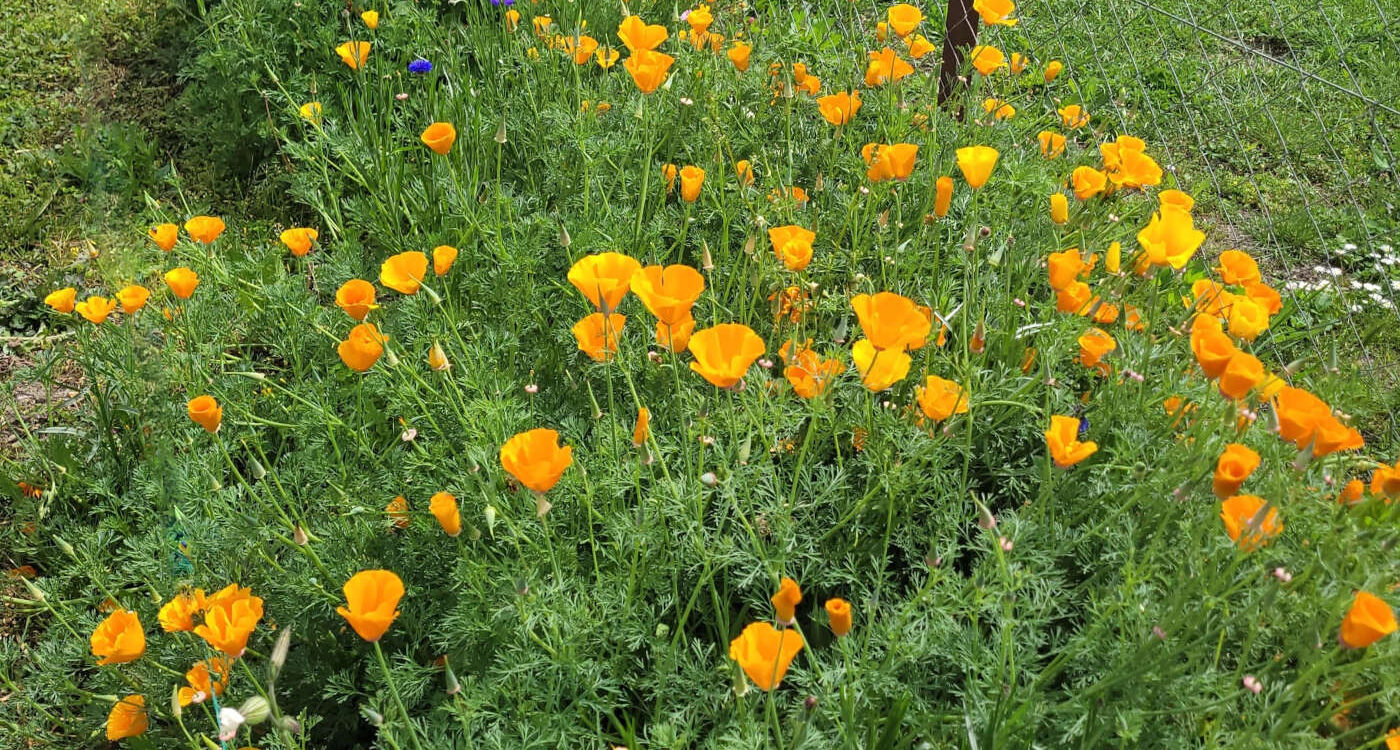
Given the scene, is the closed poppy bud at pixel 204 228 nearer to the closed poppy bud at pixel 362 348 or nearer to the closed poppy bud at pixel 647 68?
the closed poppy bud at pixel 362 348

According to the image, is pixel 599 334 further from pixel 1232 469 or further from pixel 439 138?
pixel 1232 469

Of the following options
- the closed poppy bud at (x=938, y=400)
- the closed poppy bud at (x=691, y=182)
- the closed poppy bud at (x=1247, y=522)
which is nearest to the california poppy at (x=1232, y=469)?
the closed poppy bud at (x=1247, y=522)

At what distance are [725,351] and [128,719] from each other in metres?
1.13

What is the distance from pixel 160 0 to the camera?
380 centimetres

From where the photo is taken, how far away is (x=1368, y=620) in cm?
107

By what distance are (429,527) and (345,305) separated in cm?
40

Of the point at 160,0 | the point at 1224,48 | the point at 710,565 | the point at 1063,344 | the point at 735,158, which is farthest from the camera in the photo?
the point at 1224,48

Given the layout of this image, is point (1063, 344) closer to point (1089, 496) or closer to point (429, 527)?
point (1089, 496)

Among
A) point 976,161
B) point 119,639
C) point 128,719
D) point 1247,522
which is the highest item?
point 976,161

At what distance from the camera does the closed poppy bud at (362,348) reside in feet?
5.24

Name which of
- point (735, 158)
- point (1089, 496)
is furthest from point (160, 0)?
point (1089, 496)

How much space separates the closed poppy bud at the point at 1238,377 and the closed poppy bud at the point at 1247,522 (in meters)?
0.15

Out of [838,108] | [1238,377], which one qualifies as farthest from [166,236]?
[1238,377]

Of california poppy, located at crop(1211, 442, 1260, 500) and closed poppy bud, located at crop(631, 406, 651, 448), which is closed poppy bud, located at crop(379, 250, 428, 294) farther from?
california poppy, located at crop(1211, 442, 1260, 500)
